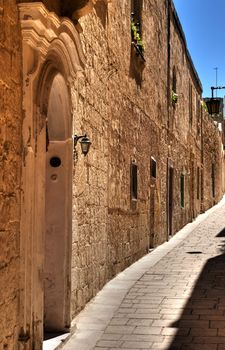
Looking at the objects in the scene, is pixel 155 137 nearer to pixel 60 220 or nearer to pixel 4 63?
pixel 60 220

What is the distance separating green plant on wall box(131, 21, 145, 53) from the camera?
10406 mm

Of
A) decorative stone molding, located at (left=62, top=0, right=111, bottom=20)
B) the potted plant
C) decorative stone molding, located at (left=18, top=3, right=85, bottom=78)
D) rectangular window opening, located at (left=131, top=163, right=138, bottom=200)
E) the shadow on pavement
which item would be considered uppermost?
the potted plant

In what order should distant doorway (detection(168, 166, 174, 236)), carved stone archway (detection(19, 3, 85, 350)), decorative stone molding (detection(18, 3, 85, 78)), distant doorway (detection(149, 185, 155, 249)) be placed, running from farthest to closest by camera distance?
distant doorway (detection(168, 166, 174, 236)) < distant doorway (detection(149, 185, 155, 249)) < carved stone archway (detection(19, 3, 85, 350)) < decorative stone molding (detection(18, 3, 85, 78))

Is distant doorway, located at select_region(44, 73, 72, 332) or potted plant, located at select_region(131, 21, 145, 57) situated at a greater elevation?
potted plant, located at select_region(131, 21, 145, 57)

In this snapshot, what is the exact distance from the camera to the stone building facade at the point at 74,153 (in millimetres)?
4074

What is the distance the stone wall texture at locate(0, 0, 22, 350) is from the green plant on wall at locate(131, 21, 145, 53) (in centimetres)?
657

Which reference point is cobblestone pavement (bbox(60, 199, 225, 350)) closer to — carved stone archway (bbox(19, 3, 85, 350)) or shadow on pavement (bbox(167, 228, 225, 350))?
shadow on pavement (bbox(167, 228, 225, 350))

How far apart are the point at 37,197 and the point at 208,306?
10.3ft

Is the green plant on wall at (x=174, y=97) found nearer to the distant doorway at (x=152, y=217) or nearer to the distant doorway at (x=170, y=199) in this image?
the distant doorway at (x=170, y=199)

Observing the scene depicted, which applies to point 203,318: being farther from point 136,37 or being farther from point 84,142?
point 136,37

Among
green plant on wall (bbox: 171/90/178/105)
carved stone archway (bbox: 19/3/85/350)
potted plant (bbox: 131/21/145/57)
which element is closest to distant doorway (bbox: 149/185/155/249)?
potted plant (bbox: 131/21/145/57)

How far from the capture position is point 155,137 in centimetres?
1341

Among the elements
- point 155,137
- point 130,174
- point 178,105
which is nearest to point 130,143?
point 130,174

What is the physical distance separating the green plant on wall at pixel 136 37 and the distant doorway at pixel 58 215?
5.08 metres
